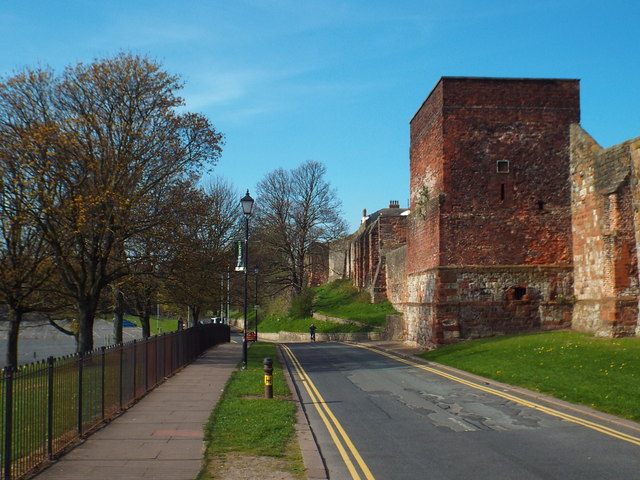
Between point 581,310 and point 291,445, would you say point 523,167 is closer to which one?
point 581,310

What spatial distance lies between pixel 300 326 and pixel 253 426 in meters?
38.9

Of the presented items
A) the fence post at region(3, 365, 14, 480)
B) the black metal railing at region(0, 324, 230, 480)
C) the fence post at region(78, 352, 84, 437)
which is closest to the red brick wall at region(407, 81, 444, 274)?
the black metal railing at region(0, 324, 230, 480)

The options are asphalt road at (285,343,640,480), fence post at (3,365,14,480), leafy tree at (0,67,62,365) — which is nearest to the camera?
fence post at (3,365,14,480)

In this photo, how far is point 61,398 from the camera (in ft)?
30.1

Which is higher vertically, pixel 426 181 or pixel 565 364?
pixel 426 181

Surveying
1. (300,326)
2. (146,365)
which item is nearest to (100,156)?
(146,365)

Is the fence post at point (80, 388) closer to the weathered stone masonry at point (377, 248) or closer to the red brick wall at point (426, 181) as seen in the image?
the red brick wall at point (426, 181)

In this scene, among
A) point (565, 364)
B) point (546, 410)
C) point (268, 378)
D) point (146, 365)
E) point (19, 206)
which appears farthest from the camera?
point (19, 206)

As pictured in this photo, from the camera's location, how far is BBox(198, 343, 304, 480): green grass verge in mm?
8773

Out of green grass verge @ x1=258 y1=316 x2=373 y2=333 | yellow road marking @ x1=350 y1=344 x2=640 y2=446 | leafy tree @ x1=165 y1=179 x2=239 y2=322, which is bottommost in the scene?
green grass verge @ x1=258 y1=316 x2=373 y2=333

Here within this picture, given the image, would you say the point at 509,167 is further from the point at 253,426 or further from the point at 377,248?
the point at 377,248

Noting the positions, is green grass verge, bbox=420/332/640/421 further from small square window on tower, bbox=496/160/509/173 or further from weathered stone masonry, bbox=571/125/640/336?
small square window on tower, bbox=496/160/509/173

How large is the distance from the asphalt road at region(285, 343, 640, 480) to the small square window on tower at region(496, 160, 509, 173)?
42.3 ft

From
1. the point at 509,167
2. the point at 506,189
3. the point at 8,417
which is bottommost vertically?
the point at 8,417
